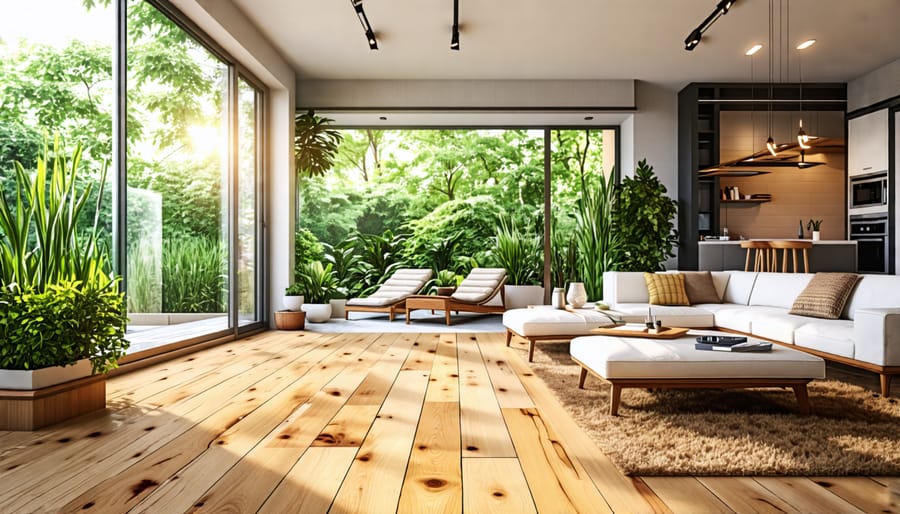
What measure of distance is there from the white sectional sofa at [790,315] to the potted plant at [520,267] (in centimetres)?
247

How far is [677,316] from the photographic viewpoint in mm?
5219

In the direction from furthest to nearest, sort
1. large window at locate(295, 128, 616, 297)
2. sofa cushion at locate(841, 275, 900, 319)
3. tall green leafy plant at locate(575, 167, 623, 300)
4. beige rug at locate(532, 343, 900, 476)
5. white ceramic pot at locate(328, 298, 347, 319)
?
large window at locate(295, 128, 616, 297), white ceramic pot at locate(328, 298, 347, 319), tall green leafy plant at locate(575, 167, 623, 300), sofa cushion at locate(841, 275, 900, 319), beige rug at locate(532, 343, 900, 476)

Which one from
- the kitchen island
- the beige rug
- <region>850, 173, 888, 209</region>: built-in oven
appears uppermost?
<region>850, 173, 888, 209</region>: built-in oven

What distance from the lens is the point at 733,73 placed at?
7477mm

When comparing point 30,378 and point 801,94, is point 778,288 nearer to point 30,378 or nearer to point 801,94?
point 801,94

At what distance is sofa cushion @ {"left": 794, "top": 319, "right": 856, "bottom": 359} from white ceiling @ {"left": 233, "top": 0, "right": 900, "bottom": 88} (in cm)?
303

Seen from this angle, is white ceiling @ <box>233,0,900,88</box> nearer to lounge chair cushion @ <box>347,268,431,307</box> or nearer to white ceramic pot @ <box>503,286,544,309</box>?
lounge chair cushion @ <box>347,268,431,307</box>

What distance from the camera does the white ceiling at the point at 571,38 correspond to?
18.5 ft

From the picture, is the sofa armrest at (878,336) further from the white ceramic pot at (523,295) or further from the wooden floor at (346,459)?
the white ceramic pot at (523,295)

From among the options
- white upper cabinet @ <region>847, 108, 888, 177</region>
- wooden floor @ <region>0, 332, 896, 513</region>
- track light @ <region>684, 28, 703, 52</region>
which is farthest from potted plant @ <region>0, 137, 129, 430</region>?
white upper cabinet @ <region>847, 108, 888, 177</region>

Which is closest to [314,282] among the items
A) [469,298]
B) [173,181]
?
[469,298]

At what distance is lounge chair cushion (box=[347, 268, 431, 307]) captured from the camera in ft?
25.3

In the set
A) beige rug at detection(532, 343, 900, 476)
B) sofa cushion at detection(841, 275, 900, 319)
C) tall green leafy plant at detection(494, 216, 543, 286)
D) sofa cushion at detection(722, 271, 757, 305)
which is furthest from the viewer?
tall green leafy plant at detection(494, 216, 543, 286)

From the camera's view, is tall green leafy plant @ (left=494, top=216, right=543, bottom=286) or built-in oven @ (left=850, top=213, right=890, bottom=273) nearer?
built-in oven @ (left=850, top=213, right=890, bottom=273)
